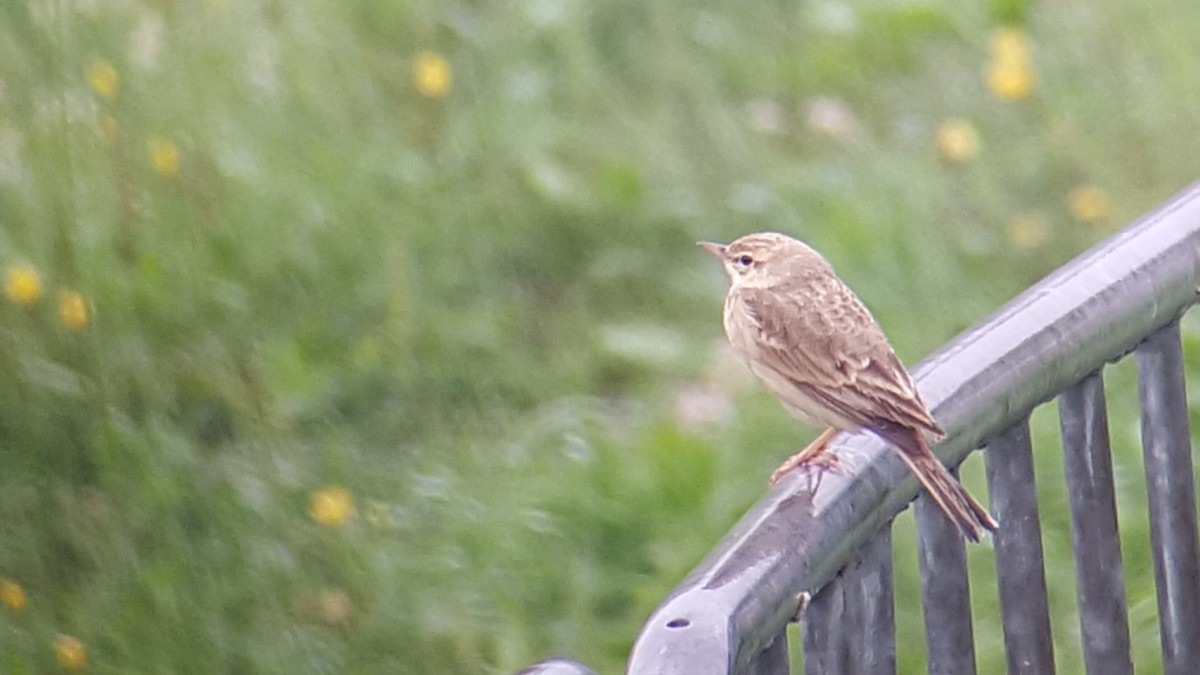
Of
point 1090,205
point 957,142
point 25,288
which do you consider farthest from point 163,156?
point 1090,205

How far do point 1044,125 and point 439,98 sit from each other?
1.47m

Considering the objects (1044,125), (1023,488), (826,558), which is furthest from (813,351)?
(1044,125)

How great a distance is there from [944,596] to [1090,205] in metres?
3.11

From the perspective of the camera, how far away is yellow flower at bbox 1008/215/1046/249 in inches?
178

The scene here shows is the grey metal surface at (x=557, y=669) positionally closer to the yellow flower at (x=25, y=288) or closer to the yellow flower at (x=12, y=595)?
the yellow flower at (x=12, y=595)

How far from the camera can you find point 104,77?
3.62m

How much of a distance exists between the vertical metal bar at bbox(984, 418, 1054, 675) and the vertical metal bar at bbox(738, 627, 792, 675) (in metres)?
0.32

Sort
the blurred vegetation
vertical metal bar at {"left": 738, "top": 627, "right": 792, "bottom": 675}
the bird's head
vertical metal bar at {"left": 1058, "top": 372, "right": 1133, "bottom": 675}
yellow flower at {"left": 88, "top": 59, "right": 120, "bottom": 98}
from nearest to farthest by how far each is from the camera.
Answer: vertical metal bar at {"left": 738, "top": 627, "right": 792, "bottom": 675}
vertical metal bar at {"left": 1058, "top": 372, "right": 1133, "bottom": 675}
the bird's head
the blurred vegetation
yellow flower at {"left": 88, "top": 59, "right": 120, "bottom": 98}

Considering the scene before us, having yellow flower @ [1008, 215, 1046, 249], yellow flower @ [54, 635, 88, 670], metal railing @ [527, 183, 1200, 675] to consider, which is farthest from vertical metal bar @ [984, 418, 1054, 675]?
yellow flower @ [1008, 215, 1046, 249]

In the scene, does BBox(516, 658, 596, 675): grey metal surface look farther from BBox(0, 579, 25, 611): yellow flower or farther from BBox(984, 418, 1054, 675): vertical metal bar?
BBox(0, 579, 25, 611): yellow flower

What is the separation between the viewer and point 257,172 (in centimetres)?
419

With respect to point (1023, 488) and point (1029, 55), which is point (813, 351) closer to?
point (1023, 488)

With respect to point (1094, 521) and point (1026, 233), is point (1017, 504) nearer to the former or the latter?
point (1094, 521)

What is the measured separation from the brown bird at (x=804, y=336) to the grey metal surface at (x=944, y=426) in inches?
23.8
